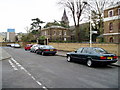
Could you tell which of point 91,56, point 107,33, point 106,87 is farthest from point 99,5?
point 106,87

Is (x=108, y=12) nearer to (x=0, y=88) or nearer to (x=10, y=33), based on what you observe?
(x=0, y=88)

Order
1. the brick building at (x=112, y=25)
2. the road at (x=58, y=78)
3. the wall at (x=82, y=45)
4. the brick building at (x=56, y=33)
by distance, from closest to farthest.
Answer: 1. the road at (x=58, y=78)
2. the wall at (x=82, y=45)
3. the brick building at (x=112, y=25)
4. the brick building at (x=56, y=33)

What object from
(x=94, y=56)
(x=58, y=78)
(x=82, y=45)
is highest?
(x=82, y=45)

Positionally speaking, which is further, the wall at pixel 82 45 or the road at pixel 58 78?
the wall at pixel 82 45

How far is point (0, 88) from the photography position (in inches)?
207

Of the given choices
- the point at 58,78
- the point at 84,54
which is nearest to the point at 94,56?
the point at 84,54

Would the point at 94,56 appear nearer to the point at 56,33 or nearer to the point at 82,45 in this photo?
the point at 82,45

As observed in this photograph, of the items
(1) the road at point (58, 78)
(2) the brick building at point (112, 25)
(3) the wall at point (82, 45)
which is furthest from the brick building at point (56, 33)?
(1) the road at point (58, 78)

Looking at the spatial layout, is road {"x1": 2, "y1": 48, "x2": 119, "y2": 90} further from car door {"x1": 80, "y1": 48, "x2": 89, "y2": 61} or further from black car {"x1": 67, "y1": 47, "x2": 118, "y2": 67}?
car door {"x1": 80, "y1": 48, "x2": 89, "y2": 61}

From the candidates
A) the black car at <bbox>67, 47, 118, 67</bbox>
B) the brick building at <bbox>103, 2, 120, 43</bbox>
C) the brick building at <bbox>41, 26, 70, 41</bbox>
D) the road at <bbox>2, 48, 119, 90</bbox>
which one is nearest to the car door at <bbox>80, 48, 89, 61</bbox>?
the black car at <bbox>67, 47, 118, 67</bbox>

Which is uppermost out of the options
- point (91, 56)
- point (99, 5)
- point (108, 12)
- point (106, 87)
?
point (99, 5)

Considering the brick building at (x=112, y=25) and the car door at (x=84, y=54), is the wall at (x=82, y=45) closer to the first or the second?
the car door at (x=84, y=54)

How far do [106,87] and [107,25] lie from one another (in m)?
29.6

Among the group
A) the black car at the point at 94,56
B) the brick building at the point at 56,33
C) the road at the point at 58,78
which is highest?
the brick building at the point at 56,33
